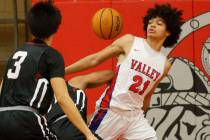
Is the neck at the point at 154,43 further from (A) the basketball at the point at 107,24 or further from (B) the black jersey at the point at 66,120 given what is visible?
(B) the black jersey at the point at 66,120

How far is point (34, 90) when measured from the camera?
3541 mm

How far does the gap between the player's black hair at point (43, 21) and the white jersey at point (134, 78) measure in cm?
159

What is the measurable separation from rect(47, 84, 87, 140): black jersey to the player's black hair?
0.86m

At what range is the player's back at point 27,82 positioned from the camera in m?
3.53

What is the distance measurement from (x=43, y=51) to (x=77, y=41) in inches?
136

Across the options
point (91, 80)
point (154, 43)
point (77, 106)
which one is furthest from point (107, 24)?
point (77, 106)

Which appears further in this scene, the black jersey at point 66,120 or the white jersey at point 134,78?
the white jersey at point 134,78

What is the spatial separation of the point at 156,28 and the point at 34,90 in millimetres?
2005

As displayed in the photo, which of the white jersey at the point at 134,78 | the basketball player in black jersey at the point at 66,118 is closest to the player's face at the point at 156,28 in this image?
the white jersey at the point at 134,78

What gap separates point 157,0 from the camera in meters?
6.86

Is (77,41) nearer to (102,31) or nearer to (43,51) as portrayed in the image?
(102,31)

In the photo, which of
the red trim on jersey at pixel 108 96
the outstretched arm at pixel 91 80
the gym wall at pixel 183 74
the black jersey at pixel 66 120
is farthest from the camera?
the gym wall at pixel 183 74

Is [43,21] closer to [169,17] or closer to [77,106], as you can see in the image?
[77,106]

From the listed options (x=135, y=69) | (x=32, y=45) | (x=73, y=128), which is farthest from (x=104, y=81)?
(x=32, y=45)
